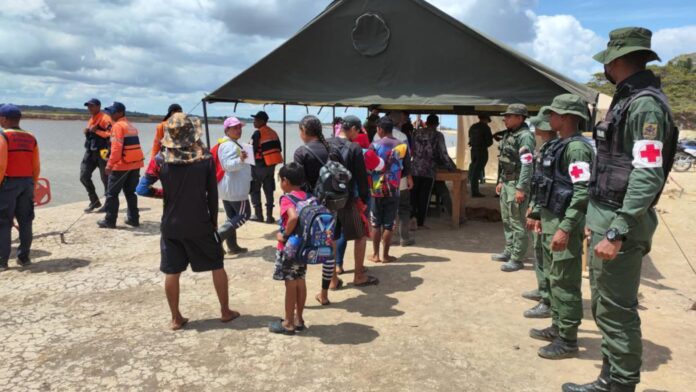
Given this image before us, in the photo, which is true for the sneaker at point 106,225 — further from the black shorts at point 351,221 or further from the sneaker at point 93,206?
the black shorts at point 351,221

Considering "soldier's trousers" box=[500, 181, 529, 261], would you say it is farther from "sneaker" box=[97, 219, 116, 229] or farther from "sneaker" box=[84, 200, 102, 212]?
"sneaker" box=[84, 200, 102, 212]

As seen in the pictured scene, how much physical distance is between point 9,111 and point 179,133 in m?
3.25

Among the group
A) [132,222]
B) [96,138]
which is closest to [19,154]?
[132,222]

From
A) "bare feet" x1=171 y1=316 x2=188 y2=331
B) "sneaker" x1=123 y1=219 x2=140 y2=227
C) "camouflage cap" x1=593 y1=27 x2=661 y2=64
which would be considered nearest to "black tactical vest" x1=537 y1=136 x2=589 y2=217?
"camouflage cap" x1=593 y1=27 x2=661 y2=64

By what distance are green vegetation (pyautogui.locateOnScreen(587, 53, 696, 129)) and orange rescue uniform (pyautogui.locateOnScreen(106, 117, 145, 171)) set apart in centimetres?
3545

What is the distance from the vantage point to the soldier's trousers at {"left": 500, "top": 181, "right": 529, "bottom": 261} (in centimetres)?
543

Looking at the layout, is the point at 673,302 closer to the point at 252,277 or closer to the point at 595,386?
the point at 595,386

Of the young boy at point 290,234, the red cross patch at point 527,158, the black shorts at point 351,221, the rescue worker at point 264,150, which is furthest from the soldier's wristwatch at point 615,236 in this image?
the rescue worker at point 264,150

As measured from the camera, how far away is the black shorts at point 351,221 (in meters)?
4.53

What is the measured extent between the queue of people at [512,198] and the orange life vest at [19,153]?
0.04 ft

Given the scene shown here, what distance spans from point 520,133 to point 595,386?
2.94m

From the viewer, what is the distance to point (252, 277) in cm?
520

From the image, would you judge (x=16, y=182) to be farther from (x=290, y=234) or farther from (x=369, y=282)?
(x=369, y=282)

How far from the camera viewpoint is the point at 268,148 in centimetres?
738
